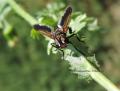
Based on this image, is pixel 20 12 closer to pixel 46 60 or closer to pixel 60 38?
pixel 60 38

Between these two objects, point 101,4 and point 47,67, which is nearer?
point 47,67

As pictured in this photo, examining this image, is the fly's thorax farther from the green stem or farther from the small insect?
the green stem

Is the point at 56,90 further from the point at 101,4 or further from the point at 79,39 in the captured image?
the point at 79,39

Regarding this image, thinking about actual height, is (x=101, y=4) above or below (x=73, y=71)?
above

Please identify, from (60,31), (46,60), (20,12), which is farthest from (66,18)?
(46,60)

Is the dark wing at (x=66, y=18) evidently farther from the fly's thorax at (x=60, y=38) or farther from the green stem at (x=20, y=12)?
the green stem at (x=20, y=12)

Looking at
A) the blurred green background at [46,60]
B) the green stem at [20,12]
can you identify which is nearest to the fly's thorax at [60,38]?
the green stem at [20,12]

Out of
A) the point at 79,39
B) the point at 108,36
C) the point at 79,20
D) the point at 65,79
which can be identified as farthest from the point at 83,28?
the point at 108,36
